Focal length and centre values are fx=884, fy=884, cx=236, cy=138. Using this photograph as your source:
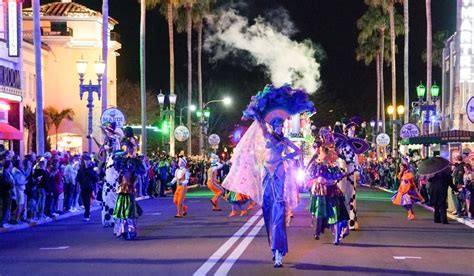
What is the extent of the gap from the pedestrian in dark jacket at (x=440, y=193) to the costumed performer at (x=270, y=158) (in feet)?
32.8

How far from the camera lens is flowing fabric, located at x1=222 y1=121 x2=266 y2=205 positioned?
45.4 ft

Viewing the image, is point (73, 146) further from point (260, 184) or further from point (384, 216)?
point (260, 184)

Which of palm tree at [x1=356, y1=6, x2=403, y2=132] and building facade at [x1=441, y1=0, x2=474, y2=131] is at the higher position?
palm tree at [x1=356, y1=6, x2=403, y2=132]

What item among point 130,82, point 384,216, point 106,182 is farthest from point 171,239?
point 130,82

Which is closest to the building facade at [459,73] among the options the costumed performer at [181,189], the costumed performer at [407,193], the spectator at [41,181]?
the costumed performer at [407,193]

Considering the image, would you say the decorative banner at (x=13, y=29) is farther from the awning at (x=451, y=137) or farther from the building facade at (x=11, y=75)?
the awning at (x=451, y=137)

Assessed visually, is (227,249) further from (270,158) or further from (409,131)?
(409,131)

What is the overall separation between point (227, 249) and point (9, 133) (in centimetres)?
2135

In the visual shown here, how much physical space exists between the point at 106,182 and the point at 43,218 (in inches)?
177

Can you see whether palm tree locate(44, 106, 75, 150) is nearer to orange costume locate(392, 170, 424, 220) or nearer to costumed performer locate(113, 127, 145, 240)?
orange costume locate(392, 170, 424, 220)

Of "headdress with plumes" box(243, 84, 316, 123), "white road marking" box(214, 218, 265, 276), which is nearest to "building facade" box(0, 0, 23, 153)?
"white road marking" box(214, 218, 265, 276)

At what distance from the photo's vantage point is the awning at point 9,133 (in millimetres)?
34562

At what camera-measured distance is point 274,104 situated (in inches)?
550

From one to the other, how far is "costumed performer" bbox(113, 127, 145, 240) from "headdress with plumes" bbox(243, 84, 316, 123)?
15.9 feet
